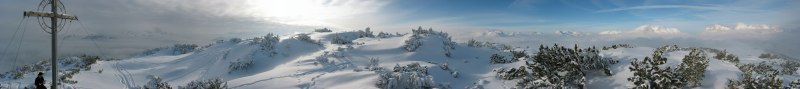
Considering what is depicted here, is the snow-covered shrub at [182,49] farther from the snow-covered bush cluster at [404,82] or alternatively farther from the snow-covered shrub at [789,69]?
the snow-covered shrub at [789,69]

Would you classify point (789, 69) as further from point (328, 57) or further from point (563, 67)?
point (328, 57)

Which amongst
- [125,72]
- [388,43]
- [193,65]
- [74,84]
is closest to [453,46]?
[388,43]

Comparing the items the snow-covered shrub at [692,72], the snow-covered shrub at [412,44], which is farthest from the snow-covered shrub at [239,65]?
the snow-covered shrub at [692,72]

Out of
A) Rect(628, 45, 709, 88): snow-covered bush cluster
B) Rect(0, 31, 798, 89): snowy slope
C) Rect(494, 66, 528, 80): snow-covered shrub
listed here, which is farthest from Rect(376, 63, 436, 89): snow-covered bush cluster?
Rect(628, 45, 709, 88): snow-covered bush cluster

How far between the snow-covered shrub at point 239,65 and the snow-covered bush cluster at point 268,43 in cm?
368

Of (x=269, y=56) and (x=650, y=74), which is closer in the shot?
(x=650, y=74)

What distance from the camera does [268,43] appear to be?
1585 inches

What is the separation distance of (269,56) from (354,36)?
20.1m

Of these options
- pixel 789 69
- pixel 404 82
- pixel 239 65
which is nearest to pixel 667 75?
pixel 404 82

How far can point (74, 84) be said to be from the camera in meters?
23.7

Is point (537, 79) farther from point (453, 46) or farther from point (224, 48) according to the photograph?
point (224, 48)

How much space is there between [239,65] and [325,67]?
6903 millimetres

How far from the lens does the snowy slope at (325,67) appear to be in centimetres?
2184

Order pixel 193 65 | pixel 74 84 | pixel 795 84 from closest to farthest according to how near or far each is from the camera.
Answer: pixel 795 84 < pixel 74 84 < pixel 193 65
